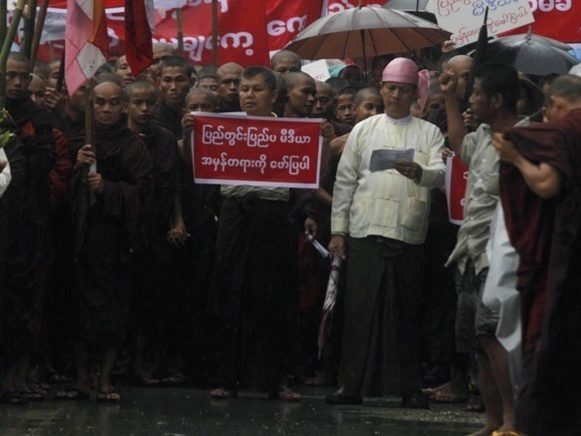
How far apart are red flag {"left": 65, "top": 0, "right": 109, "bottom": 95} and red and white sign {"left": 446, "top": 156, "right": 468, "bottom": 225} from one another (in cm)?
233

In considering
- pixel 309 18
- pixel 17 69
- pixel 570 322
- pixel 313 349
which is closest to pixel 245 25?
pixel 309 18

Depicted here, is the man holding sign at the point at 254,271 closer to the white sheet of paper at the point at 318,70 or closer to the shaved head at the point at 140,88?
the shaved head at the point at 140,88

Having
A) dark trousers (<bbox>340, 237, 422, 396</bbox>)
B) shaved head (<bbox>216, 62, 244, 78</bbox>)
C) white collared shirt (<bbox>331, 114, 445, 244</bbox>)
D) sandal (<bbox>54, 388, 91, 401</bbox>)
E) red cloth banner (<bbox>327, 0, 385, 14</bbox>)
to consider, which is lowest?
sandal (<bbox>54, 388, 91, 401</bbox>)

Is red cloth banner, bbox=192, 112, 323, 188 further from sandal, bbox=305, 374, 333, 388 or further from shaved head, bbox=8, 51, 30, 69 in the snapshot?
sandal, bbox=305, 374, 333, 388

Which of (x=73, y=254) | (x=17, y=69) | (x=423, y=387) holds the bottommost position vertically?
(x=423, y=387)

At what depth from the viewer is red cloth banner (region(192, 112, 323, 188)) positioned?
41.2ft

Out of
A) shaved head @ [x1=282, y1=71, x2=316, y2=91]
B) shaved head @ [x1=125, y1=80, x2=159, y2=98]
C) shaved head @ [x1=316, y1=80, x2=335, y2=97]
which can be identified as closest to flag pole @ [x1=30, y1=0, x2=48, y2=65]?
shaved head @ [x1=125, y1=80, x2=159, y2=98]

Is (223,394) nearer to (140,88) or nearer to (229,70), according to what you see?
(140,88)

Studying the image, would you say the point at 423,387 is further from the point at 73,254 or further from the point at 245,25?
the point at 245,25

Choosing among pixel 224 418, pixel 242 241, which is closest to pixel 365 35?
pixel 242 241

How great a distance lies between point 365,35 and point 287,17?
172 cm

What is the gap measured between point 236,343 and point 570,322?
16.4ft

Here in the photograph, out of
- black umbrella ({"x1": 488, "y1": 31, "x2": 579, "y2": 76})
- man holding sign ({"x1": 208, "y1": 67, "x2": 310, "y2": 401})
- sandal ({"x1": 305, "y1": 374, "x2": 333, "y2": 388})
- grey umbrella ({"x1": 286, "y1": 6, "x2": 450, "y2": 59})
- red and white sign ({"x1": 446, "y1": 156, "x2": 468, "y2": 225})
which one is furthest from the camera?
grey umbrella ({"x1": 286, "y1": 6, "x2": 450, "y2": 59})

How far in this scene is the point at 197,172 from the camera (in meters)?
12.6
